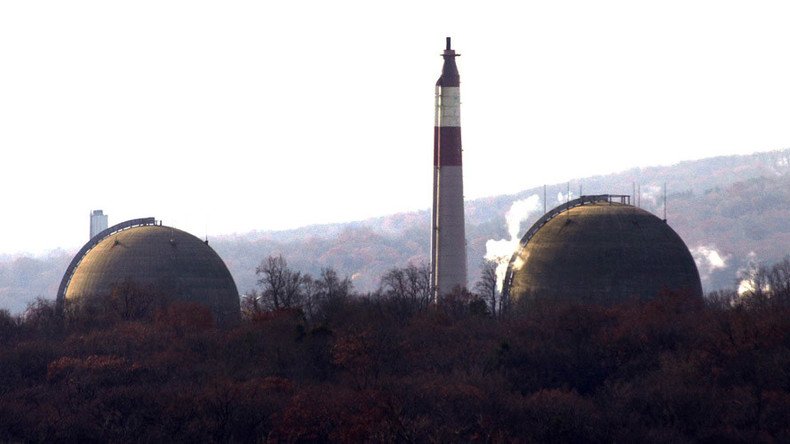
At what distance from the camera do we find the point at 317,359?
159 ft

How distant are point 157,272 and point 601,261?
19495 millimetres

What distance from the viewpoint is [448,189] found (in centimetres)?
6256

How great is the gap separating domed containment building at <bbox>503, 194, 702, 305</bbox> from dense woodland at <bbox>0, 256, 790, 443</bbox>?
102 centimetres

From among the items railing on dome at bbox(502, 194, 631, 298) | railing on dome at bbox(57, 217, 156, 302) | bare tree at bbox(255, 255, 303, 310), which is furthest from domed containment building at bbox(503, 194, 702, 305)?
railing on dome at bbox(57, 217, 156, 302)

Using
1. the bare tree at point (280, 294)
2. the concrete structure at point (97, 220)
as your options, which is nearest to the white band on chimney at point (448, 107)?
the bare tree at point (280, 294)

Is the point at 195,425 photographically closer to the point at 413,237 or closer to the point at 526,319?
the point at 526,319

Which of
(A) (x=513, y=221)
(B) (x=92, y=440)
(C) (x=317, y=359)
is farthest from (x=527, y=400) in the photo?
(A) (x=513, y=221)

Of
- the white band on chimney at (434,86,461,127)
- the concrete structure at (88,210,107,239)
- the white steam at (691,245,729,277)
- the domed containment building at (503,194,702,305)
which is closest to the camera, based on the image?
the domed containment building at (503,194,702,305)

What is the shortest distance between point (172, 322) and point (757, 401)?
81.4 feet

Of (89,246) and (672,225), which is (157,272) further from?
(672,225)

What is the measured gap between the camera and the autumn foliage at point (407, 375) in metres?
38.0

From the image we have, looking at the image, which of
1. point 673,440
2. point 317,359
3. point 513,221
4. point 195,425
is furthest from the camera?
point 513,221

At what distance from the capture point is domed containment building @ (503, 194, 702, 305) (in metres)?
53.3

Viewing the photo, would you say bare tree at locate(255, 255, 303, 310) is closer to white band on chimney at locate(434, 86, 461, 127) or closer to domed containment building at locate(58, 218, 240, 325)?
domed containment building at locate(58, 218, 240, 325)
